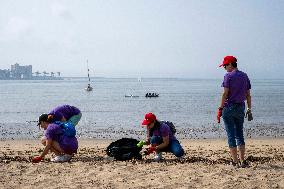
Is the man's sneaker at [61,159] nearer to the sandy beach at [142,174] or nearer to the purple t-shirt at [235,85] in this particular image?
the sandy beach at [142,174]

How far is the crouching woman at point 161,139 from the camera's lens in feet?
29.2

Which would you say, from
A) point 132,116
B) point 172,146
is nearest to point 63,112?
point 172,146

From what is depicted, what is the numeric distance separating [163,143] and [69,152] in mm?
1990

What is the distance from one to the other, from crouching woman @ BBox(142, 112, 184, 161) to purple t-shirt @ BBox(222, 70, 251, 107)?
1816 mm

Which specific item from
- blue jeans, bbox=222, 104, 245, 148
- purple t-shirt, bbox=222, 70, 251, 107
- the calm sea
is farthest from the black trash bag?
the calm sea

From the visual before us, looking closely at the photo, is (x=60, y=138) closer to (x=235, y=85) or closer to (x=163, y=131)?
(x=163, y=131)

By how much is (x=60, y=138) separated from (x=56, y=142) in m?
0.12

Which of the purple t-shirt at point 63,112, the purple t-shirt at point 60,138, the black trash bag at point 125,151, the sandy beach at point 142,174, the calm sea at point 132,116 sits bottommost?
the calm sea at point 132,116

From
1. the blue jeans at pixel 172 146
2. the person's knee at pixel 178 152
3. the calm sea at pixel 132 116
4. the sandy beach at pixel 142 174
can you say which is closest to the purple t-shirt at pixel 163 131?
the blue jeans at pixel 172 146

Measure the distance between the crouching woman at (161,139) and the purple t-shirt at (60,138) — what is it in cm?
165

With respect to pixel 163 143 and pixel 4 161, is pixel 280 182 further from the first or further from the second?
pixel 4 161

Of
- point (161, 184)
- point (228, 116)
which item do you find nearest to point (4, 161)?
point (161, 184)

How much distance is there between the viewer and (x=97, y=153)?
10539 millimetres

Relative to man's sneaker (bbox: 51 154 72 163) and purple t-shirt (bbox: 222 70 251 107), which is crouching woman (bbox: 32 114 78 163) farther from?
purple t-shirt (bbox: 222 70 251 107)
